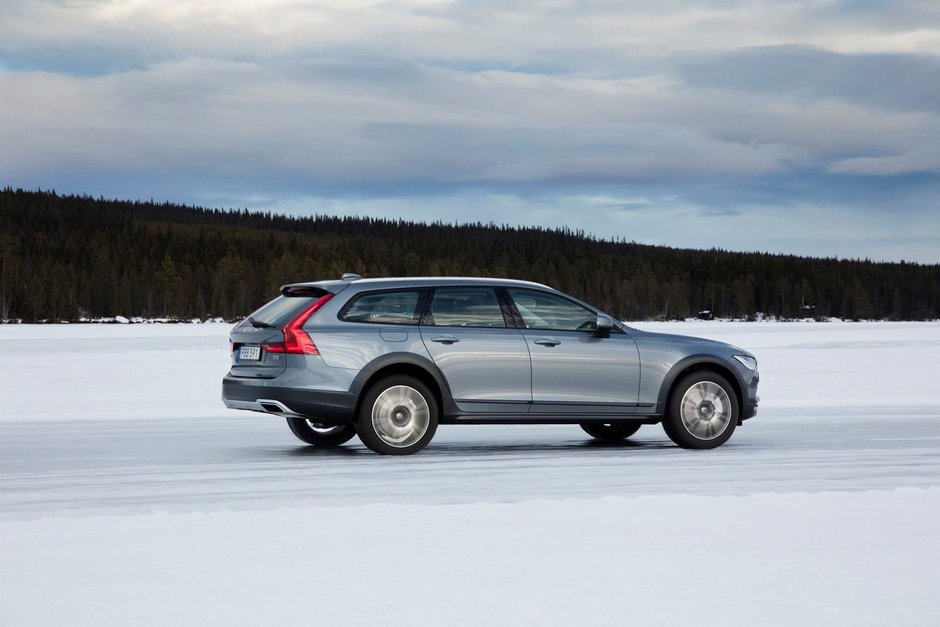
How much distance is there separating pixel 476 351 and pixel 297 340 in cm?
174

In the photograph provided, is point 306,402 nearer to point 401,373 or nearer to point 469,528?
point 401,373

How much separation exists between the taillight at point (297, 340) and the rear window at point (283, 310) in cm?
9

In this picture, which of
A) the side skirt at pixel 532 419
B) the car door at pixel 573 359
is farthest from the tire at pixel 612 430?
the car door at pixel 573 359

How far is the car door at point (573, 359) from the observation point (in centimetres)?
1326

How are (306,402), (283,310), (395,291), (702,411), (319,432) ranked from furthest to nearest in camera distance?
1. (319,432)
2. (702,411)
3. (395,291)
4. (283,310)
5. (306,402)

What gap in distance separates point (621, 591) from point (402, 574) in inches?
45.6

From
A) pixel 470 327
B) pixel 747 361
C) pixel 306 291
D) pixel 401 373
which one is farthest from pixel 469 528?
pixel 747 361

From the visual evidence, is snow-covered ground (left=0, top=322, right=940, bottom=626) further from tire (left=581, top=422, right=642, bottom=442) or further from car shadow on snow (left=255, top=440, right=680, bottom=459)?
tire (left=581, top=422, right=642, bottom=442)

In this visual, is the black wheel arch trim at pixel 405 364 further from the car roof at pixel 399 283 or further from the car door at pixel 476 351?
the car roof at pixel 399 283

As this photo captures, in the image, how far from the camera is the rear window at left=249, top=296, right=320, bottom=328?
1276 cm

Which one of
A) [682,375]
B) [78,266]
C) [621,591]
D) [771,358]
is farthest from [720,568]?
[78,266]

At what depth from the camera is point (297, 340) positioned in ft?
41.1

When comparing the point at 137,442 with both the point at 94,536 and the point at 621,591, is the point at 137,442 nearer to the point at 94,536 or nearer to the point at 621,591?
the point at 94,536

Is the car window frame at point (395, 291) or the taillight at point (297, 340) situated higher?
the car window frame at point (395, 291)
